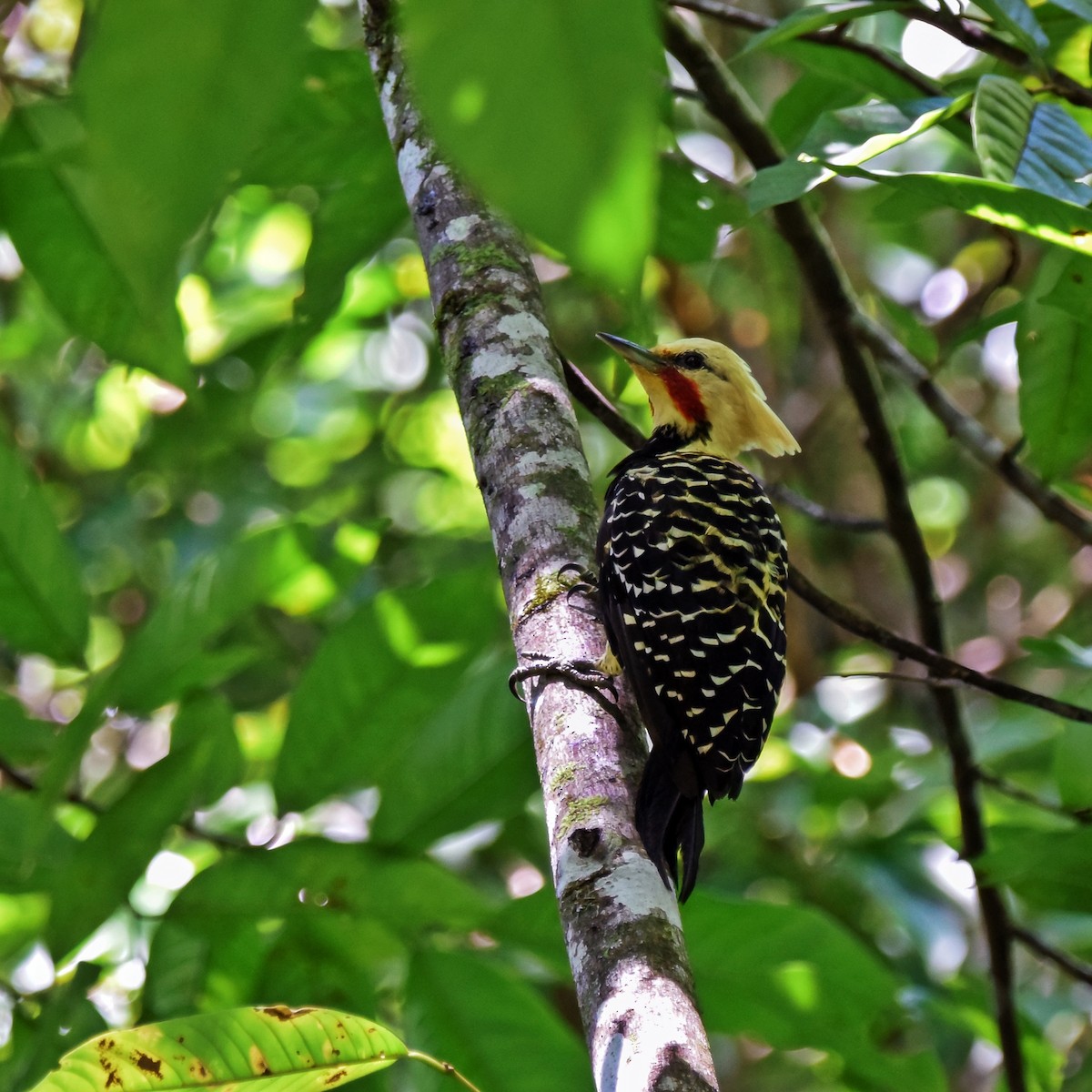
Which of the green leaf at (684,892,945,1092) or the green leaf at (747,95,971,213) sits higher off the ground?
the green leaf at (747,95,971,213)

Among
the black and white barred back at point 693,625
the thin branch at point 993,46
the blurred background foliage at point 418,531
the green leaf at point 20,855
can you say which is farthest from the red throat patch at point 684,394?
the green leaf at point 20,855

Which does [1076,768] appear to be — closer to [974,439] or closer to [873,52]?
[974,439]

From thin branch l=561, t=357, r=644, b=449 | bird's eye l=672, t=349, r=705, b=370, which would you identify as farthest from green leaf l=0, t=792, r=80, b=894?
bird's eye l=672, t=349, r=705, b=370

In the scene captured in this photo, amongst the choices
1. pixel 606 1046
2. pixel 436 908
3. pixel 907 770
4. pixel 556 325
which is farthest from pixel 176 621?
pixel 556 325

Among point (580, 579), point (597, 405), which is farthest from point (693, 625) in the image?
point (580, 579)

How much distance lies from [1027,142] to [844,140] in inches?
14.4

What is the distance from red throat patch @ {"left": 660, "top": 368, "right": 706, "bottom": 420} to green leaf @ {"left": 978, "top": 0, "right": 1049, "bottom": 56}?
6.38 feet

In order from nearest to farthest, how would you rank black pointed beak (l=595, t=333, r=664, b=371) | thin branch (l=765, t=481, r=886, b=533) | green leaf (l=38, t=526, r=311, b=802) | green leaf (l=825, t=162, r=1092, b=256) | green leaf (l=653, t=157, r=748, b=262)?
green leaf (l=825, t=162, r=1092, b=256) → green leaf (l=38, t=526, r=311, b=802) → green leaf (l=653, t=157, r=748, b=262) → thin branch (l=765, t=481, r=886, b=533) → black pointed beak (l=595, t=333, r=664, b=371)

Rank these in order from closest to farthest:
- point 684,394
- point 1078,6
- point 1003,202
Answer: point 1003,202, point 1078,6, point 684,394

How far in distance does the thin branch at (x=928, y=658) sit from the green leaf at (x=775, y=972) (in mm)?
496

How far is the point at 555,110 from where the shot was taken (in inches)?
16.7

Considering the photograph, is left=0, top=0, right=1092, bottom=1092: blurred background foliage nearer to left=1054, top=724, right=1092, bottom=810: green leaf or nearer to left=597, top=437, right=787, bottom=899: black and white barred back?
left=1054, top=724, right=1092, bottom=810: green leaf

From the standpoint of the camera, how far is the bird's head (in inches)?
154

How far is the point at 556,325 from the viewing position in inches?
242
